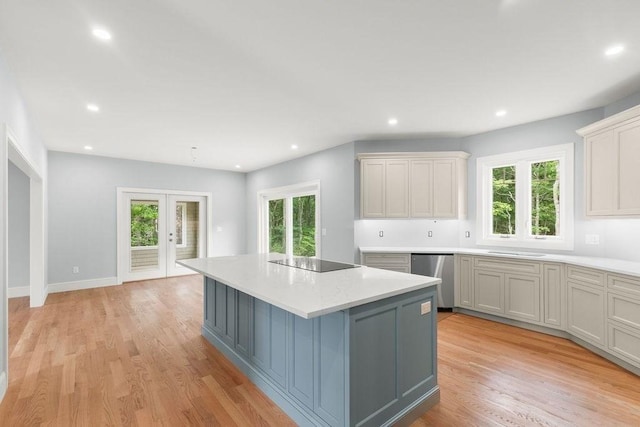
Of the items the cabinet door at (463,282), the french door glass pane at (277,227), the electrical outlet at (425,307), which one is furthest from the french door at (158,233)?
the electrical outlet at (425,307)

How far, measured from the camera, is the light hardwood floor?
80.0 inches

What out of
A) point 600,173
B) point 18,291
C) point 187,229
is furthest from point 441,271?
point 18,291

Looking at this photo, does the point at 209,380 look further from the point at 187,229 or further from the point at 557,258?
the point at 187,229

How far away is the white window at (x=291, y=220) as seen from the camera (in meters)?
6.00

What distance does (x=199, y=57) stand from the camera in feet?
7.78

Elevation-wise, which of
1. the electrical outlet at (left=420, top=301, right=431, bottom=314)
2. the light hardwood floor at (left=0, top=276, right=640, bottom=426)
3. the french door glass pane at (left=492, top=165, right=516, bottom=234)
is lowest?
the light hardwood floor at (left=0, top=276, right=640, bottom=426)

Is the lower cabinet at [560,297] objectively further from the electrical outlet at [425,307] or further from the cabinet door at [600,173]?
the electrical outlet at [425,307]

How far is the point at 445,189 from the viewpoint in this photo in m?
4.49

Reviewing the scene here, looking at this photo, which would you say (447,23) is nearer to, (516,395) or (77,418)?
(516,395)

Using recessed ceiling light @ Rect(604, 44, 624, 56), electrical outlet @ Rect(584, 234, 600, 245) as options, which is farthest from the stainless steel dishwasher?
recessed ceiling light @ Rect(604, 44, 624, 56)

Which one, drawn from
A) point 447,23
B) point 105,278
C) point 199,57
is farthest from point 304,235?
point 447,23

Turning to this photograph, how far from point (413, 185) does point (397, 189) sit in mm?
244

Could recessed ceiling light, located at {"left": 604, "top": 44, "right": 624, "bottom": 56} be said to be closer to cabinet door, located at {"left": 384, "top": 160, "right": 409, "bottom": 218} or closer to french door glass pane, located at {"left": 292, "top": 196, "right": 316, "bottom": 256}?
cabinet door, located at {"left": 384, "top": 160, "right": 409, "bottom": 218}

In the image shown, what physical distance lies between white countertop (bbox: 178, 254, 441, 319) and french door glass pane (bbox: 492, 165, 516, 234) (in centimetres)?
274
